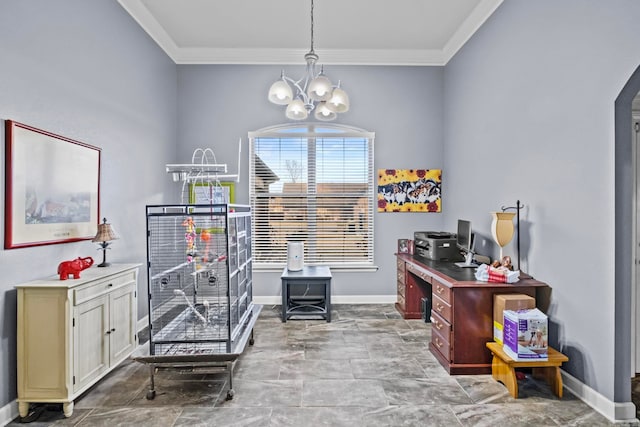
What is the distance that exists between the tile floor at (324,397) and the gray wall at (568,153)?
0.55 meters

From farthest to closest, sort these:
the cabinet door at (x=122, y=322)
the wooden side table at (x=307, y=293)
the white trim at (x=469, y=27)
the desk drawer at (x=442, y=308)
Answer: the wooden side table at (x=307, y=293) < the white trim at (x=469, y=27) < the desk drawer at (x=442, y=308) < the cabinet door at (x=122, y=322)

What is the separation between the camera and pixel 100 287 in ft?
8.59

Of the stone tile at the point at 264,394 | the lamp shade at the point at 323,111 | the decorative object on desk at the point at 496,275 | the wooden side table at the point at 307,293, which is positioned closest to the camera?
the stone tile at the point at 264,394

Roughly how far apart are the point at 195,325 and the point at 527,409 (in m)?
2.47

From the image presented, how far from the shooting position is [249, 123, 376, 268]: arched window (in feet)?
16.8

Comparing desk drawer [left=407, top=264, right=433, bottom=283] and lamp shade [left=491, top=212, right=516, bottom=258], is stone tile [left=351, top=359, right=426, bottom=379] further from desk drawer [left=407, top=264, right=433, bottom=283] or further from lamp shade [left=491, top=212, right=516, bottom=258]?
lamp shade [left=491, top=212, right=516, bottom=258]

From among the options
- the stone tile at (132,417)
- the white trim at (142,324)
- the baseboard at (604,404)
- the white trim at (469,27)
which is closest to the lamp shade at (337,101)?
the white trim at (469,27)

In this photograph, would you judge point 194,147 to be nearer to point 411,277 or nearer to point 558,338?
point 411,277

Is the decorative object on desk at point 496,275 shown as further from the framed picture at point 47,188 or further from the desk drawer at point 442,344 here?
the framed picture at point 47,188

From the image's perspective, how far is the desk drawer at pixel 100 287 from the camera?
2369 mm

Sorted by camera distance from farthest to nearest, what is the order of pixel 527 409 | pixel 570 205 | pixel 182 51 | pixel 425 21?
1. pixel 182 51
2. pixel 425 21
3. pixel 570 205
4. pixel 527 409

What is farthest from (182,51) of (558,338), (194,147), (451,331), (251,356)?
(558,338)

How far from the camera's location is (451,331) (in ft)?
9.72

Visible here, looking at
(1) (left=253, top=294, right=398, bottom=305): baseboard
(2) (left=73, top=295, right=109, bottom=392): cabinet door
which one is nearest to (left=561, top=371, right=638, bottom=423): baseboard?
(1) (left=253, top=294, right=398, bottom=305): baseboard
